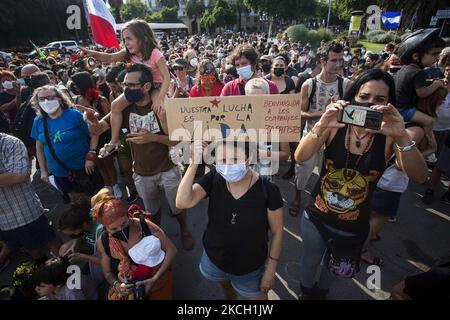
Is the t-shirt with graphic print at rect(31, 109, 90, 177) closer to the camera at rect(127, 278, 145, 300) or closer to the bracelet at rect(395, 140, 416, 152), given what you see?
the camera at rect(127, 278, 145, 300)

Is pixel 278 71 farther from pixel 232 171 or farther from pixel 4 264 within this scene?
pixel 4 264

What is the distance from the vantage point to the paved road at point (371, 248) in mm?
2832

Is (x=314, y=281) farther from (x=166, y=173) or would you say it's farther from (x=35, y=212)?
(x=35, y=212)

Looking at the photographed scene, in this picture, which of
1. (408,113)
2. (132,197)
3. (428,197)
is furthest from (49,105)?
(428,197)

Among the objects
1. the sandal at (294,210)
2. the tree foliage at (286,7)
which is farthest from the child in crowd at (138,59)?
the tree foliage at (286,7)

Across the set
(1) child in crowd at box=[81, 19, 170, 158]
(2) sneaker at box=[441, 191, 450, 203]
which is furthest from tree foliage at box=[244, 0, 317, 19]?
(1) child in crowd at box=[81, 19, 170, 158]

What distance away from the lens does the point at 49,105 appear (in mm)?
3088

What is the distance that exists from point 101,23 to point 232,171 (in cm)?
410

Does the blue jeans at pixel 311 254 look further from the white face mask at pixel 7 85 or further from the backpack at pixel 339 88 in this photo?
the white face mask at pixel 7 85

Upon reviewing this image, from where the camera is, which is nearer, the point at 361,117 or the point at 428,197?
the point at 361,117

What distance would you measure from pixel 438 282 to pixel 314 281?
51.3 inches

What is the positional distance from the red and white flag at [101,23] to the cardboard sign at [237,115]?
11.3 ft

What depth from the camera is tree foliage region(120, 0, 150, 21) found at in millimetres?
74250

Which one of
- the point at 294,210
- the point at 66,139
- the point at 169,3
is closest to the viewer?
the point at 66,139
